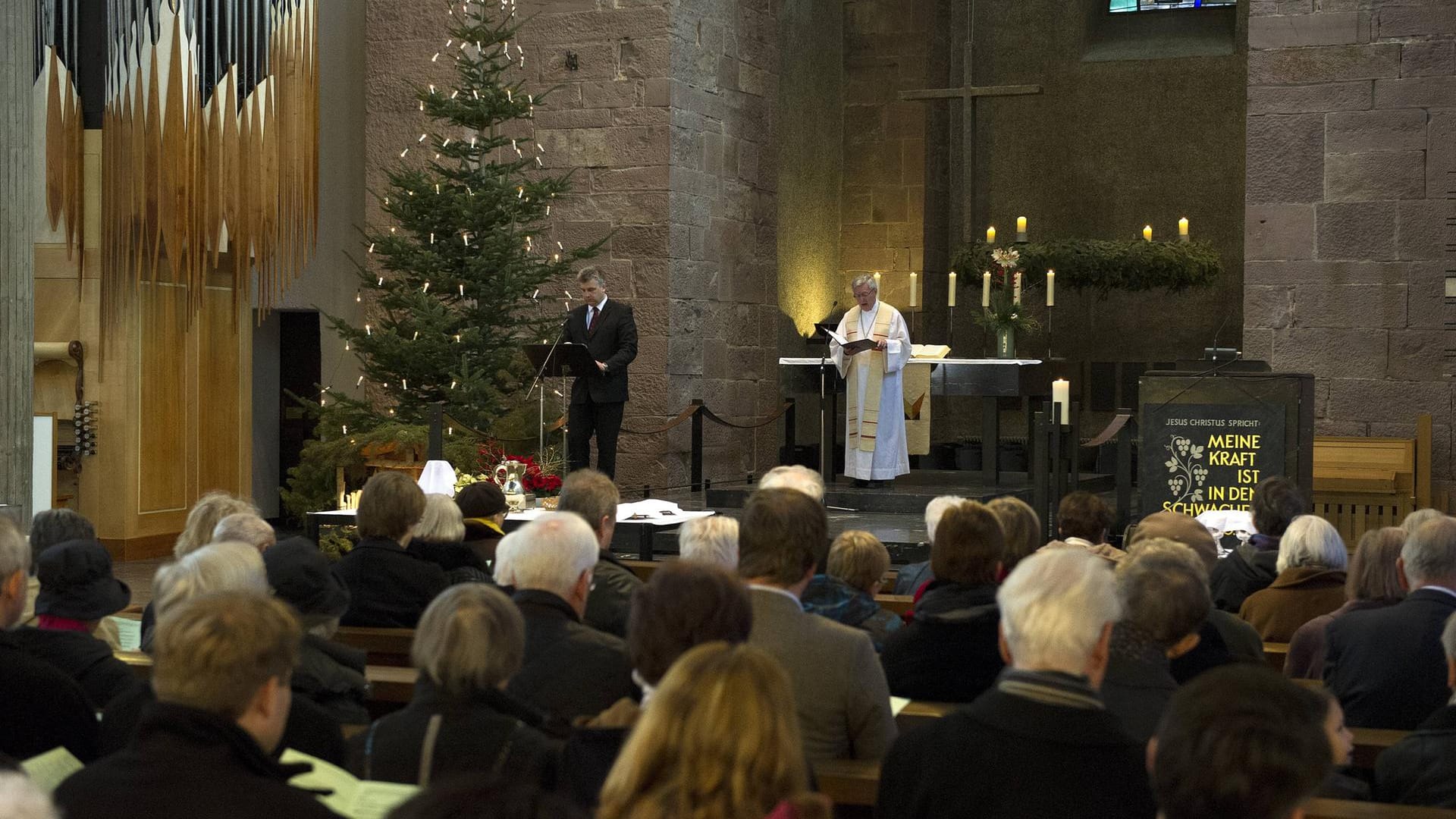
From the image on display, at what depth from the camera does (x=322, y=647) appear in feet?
12.6

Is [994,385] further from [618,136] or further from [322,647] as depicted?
[322,647]

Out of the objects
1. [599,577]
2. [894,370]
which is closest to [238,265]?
[894,370]

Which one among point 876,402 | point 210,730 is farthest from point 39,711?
point 876,402

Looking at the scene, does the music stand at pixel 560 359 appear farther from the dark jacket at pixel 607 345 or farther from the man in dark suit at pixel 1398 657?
the man in dark suit at pixel 1398 657

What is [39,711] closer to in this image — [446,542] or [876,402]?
[446,542]

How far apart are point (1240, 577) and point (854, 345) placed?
212 inches

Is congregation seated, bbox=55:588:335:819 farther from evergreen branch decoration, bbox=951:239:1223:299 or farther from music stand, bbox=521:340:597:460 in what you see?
evergreen branch decoration, bbox=951:239:1223:299

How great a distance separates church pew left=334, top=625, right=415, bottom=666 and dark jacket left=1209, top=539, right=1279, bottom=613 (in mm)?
2593

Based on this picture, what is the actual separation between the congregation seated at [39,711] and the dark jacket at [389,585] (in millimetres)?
1839

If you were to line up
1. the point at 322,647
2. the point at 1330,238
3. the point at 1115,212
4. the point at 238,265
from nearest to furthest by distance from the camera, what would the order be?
the point at 322,647 → the point at 1330,238 → the point at 238,265 → the point at 1115,212

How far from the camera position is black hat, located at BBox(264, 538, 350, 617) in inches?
157

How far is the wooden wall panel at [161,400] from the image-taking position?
12.0 m

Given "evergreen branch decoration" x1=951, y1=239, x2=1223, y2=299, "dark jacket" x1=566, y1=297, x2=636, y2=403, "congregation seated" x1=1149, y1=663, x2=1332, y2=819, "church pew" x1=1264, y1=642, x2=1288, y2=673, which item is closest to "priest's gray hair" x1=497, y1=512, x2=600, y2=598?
"congregation seated" x1=1149, y1=663, x2=1332, y2=819

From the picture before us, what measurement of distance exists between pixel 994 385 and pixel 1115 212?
6000mm
